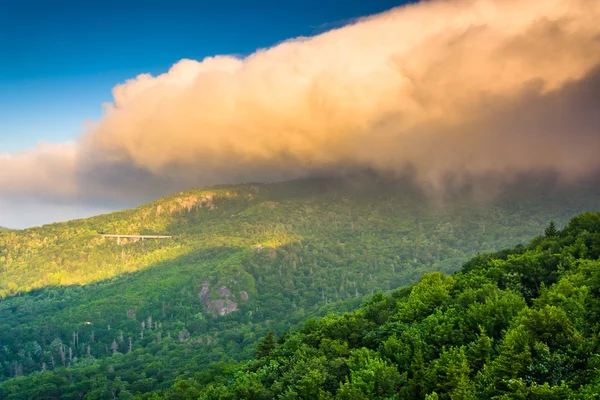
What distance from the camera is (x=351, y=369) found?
71.9 m

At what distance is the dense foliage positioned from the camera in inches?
2201

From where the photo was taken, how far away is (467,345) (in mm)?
70375

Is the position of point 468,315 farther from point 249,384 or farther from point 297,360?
point 249,384

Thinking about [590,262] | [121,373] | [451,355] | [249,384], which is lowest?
[121,373]

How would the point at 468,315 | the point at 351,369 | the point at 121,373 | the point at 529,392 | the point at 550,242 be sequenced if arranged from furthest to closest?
the point at 121,373 → the point at 550,242 → the point at 468,315 → the point at 351,369 → the point at 529,392

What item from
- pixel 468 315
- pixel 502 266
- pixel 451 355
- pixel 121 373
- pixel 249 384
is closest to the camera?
pixel 451 355

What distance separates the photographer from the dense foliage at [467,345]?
55906mm

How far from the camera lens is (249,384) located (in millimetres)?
82125

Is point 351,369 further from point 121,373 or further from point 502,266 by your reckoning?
point 121,373

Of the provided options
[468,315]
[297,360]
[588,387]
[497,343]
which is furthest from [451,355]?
[297,360]

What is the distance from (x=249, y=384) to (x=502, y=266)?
63.6 metres

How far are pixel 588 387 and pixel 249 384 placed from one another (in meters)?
54.3

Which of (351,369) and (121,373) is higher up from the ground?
(351,369)

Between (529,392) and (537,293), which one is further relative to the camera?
(537,293)
